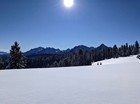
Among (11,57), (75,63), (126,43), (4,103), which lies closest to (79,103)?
(4,103)

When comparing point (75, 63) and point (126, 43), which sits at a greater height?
point (126, 43)

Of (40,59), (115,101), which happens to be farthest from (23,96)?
(40,59)

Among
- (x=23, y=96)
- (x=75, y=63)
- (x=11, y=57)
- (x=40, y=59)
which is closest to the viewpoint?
(x=23, y=96)

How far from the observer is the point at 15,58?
42.9m

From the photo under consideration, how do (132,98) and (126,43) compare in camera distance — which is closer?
(132,98)

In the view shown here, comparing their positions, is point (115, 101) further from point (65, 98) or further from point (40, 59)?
point (40, 59)

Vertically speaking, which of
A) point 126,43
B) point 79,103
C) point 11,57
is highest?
point 126,43

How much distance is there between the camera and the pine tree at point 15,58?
4255cm

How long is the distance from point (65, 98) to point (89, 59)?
112991 mm

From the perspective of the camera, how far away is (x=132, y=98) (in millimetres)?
5703

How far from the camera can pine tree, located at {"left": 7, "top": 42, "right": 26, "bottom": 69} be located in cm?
4255

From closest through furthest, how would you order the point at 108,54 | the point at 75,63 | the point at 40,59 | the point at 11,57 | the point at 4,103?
the point at 4,103, the point at 11,57, the point at 75,63, the point at 108,54, the point at 40,59

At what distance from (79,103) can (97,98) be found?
0.78 metres

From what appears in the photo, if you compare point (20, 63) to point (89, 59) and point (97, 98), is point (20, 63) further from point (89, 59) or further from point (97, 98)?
point (89, 59)
